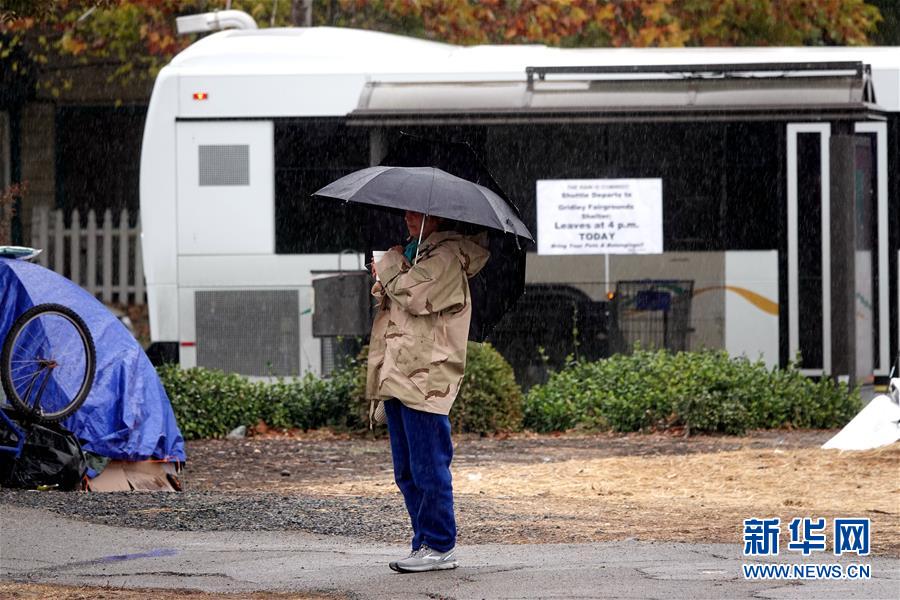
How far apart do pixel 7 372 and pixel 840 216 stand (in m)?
7.61

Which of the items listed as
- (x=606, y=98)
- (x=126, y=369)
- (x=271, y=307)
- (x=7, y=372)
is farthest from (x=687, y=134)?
(x=7, y=372)

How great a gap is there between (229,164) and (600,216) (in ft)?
11.9

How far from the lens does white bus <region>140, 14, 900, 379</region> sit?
1478 cm

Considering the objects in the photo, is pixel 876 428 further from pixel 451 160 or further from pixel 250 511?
pixel 451 160

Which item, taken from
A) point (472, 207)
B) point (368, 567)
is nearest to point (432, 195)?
point (472, 207)

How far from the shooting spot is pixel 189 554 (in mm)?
7566

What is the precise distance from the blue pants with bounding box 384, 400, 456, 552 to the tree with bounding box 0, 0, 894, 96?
1260cm

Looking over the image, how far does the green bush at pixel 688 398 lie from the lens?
13086 mm

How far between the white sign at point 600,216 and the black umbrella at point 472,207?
745 cm

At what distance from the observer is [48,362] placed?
397 inches

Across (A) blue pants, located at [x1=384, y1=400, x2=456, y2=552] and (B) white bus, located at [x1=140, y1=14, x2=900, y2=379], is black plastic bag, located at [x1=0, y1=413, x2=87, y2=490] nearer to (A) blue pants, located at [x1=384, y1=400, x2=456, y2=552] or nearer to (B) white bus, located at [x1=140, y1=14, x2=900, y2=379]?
(A) blue pants, located at [x1=384, y1=400, x2=456, y2=552]

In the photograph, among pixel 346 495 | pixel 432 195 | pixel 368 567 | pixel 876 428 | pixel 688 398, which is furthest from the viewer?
pixel 688 398

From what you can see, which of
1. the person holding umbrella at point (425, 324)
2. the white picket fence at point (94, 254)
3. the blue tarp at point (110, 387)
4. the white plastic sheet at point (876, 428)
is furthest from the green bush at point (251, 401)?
the white picket fence at point (94, 254)

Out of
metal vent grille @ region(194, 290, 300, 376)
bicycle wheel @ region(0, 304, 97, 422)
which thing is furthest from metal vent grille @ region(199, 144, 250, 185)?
bicycle wheel @ region(0, 304, 97, 422)
